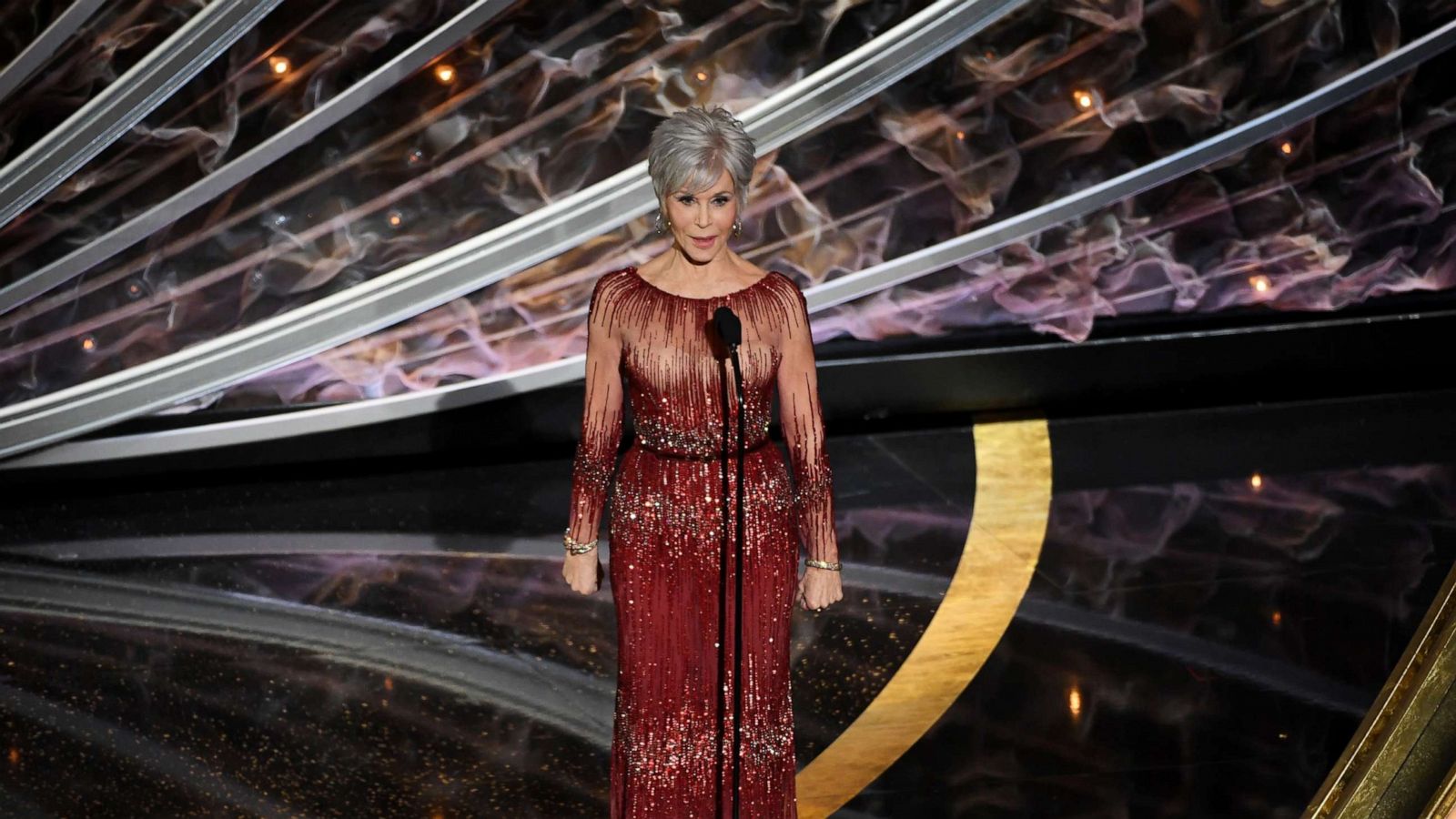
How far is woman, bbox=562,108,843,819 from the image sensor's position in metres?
2.80

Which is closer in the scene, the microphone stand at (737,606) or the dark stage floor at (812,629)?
the microphone stand at (737,606)

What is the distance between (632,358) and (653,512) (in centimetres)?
27

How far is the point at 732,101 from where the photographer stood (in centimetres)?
581

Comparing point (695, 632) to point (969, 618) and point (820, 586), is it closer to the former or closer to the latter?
point (820, 586)

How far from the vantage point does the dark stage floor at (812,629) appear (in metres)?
3.87

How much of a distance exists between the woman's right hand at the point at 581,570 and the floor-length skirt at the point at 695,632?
6cm

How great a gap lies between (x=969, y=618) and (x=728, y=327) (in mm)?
2310

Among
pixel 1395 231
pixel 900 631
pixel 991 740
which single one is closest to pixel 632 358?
pixel 991 740

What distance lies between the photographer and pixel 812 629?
473cm

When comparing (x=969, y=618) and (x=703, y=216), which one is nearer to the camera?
(x=703, y=216)

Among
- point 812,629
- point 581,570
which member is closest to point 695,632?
point 581,570

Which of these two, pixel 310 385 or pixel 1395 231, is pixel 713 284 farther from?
pixel 1395 231

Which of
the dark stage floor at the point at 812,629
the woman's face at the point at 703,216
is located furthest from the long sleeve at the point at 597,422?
the dark stage floor at the point at 812,629

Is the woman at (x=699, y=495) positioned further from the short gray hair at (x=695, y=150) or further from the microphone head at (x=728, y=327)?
the microphone head at (x=728, y=327)
